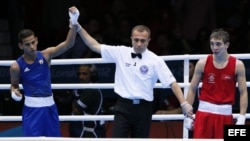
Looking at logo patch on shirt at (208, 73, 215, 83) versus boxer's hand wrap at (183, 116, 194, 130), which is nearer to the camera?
logo patch on shirt at (208, 73, 215, 83)

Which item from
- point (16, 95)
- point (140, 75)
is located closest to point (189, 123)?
point (140, 75)

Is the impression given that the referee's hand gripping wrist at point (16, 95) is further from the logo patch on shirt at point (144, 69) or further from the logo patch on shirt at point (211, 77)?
the logo patch on shirt at point (211, 77)

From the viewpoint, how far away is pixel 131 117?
7.05m

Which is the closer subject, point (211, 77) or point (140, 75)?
point (211, 77)

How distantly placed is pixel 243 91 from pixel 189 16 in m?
4.32

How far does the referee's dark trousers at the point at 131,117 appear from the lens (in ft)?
23.1

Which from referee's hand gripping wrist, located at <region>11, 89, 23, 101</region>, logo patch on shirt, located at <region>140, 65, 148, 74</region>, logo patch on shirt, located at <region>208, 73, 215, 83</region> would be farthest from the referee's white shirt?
referee's hand gripping wrist, located at <region>11, 89, 23, 101</region>

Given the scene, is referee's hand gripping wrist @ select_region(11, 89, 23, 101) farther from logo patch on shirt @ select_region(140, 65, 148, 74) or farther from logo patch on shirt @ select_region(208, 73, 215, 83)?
logo patch on shirt @ select_region(208, 73, 215, 83)

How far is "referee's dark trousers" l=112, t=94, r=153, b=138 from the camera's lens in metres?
7.05

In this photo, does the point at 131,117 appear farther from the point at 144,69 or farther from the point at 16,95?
the point at 16,95

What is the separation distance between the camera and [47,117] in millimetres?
7391

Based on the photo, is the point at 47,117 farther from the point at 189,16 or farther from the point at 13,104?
the point at 189,16

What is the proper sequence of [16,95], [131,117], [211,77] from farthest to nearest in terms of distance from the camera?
[16,95], [131,117], [211,77]

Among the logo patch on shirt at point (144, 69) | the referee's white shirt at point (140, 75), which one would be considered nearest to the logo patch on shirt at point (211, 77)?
the referee's white shirt at point (140, 75)
